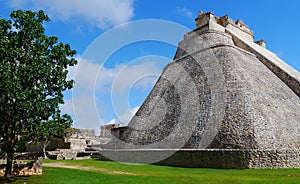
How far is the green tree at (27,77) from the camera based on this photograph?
33.6ft

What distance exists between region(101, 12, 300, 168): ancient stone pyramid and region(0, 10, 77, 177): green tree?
26.0 feet

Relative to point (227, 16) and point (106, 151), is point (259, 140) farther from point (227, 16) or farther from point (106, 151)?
point (227, 16)

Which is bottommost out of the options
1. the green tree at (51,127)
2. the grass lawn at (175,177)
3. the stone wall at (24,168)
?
the grass lawn at (175,177)

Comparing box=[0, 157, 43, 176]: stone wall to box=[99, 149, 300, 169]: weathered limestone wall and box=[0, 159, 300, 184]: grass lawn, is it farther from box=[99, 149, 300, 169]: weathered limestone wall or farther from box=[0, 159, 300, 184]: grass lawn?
box=[99, 149, 300, 169]: weathered limestone wall

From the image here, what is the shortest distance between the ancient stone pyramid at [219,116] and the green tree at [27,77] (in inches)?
312

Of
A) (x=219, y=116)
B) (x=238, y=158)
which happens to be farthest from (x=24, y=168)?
(x=219, y=116)

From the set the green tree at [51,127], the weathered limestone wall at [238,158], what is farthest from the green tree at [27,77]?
the weathered limestone wall at [238,158]

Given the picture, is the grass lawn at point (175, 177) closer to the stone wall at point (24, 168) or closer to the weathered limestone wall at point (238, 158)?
the stone wall at point (24, 168)

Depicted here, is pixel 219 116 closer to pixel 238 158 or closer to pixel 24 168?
pixel 238 158

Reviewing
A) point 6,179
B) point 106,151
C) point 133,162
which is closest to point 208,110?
point 133,162

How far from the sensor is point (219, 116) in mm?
16766

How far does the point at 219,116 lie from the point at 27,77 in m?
Answer: 10.7

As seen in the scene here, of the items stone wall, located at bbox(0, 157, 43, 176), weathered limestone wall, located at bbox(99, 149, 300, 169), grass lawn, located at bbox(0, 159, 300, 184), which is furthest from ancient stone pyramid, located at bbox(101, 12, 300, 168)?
stone wall, located at bbox(0, 157, 43, 176)

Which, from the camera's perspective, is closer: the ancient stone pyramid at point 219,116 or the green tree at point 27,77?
the green tree at point 27,77
